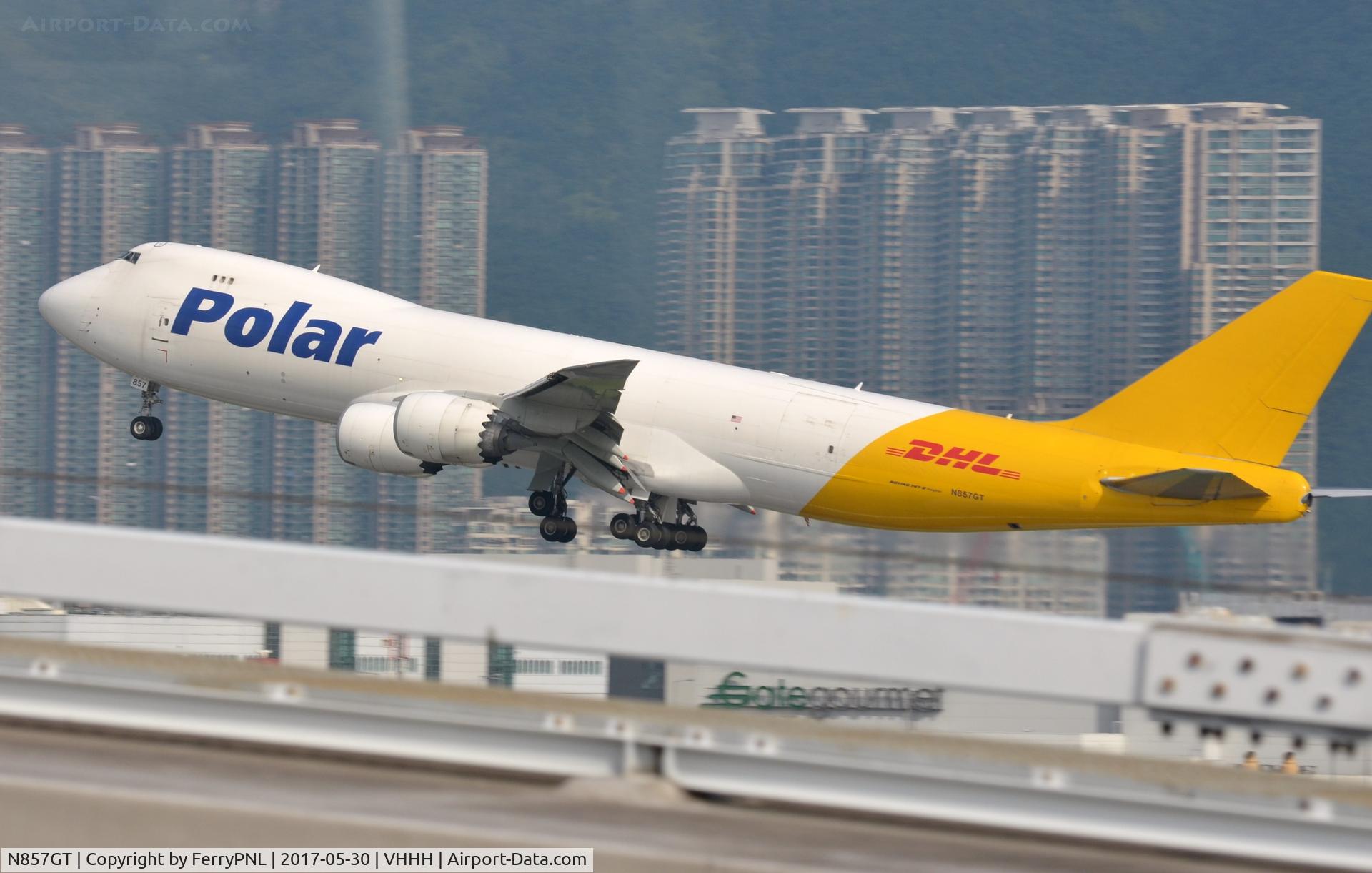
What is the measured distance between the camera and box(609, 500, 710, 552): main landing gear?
135ft

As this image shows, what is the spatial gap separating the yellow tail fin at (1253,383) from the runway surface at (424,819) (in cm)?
2629

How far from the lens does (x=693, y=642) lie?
11.6 metres

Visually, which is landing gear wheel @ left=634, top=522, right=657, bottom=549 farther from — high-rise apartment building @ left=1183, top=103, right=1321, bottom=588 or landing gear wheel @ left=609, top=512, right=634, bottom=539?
high-rise apartment building @ left=1183, top=103, right=1321, bottom=588

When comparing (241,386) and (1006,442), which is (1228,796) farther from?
(241,386)

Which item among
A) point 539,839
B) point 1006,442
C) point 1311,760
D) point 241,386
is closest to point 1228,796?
point 1311,760

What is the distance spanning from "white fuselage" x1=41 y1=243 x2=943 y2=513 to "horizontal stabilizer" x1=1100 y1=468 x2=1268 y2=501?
4.53m

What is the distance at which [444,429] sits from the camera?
125 feet

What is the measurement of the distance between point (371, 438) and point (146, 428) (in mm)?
11116

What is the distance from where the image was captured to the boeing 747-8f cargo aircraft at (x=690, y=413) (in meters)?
36.2

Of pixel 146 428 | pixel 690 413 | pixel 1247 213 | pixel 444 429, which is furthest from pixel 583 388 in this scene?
pixel 1247 213

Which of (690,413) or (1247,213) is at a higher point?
(1247,213)

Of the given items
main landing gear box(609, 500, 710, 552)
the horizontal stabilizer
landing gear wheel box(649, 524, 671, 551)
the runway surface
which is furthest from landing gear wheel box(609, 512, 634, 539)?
the runway surface

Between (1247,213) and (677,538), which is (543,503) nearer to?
(677,538)

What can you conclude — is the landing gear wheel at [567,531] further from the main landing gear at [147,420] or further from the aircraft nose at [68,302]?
the aircraft nose at [68,302]
